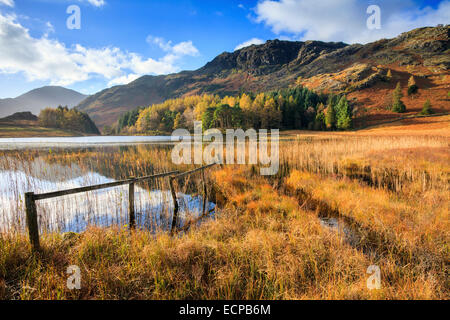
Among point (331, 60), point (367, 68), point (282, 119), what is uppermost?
point (331, 60)

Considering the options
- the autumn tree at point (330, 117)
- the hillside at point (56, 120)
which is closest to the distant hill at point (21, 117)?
the hillside at point (56, 120)

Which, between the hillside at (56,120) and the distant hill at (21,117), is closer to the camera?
the hillside at (56,120)

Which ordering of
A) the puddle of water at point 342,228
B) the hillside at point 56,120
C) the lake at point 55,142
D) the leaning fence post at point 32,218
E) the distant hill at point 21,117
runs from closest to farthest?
the leaning fence post at point 32,218 < the puddle of water at point 342,228 < the lake at point 55,142 < the hillside at point 56,120 < the distant hill at point 21,117

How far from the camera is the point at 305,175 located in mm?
11039

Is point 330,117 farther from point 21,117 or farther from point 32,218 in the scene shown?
point 21,117

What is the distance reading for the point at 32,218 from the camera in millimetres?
3633

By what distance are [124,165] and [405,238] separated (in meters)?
19.8

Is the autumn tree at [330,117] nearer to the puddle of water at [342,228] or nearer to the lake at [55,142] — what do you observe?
the lake at [55,142]

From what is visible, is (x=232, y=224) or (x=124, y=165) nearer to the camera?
(x=232, y=224)

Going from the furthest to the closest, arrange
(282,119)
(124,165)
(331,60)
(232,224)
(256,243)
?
(331,60), (282,119), (124,165), (232,224), (256,243)

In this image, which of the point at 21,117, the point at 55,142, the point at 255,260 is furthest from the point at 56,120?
the point at 255,260

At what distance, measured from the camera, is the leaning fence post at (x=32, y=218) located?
11.5 ft

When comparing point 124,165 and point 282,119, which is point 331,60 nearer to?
point 282,119
